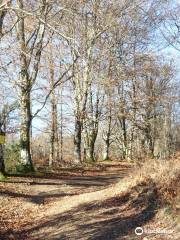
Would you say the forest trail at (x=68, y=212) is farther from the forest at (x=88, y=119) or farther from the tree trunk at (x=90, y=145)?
the tree trunk at (x=90, y=145)

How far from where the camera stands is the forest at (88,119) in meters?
12.1

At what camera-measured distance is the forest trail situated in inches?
442

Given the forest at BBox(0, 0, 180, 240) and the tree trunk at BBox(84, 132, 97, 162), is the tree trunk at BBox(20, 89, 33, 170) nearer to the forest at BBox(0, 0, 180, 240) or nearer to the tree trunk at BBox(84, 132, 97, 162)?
the forest at BBox(0, 0, 180, 240)

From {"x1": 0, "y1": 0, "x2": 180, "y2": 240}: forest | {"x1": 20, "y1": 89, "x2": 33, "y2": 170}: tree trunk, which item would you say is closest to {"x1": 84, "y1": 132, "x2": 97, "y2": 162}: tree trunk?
{"x1": 0, "y1": 0, "x2": 180, "y2": 240}: forest

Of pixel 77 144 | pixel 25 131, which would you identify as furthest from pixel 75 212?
pixel 77 144

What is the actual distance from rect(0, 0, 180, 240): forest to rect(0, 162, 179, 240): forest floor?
0.03m

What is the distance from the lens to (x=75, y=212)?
44.6 feet

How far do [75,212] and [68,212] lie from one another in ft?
0.98

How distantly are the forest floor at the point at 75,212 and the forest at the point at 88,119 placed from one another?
0.11ft

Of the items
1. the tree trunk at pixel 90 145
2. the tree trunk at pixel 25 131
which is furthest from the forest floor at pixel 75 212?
the tree trunk at pixel 90 145

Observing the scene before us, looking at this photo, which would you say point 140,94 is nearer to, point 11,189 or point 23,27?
point 23,27

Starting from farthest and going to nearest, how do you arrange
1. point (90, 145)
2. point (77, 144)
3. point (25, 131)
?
point (90, 145) → point (77, 144) → point (25, 131)

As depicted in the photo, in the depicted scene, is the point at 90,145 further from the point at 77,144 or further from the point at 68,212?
the point at 68,212

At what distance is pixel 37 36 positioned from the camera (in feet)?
79.0
